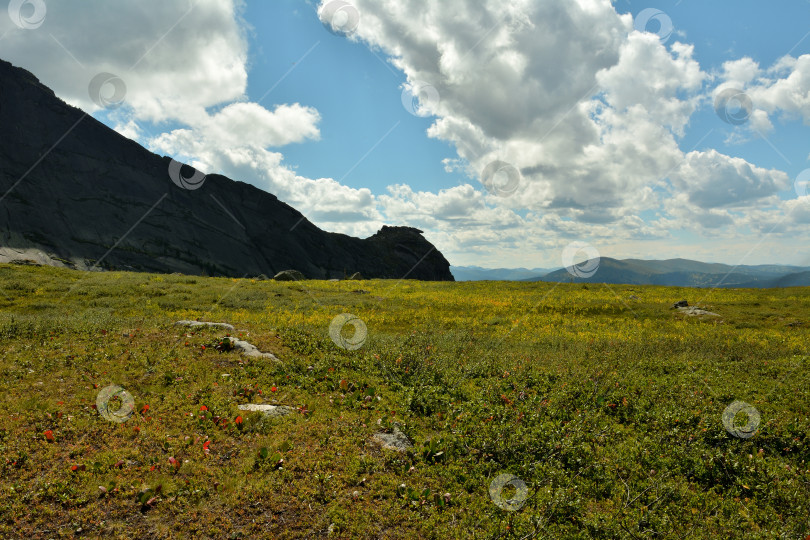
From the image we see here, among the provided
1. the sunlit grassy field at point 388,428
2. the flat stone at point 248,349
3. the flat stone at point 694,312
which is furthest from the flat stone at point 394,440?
the flat stone at point 694,312

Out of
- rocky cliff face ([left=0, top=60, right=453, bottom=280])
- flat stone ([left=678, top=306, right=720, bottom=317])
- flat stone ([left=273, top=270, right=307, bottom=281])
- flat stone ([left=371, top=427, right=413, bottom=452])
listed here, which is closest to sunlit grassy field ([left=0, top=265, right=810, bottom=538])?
flat stone ([left=371, top=427, right=413, bottom=452])

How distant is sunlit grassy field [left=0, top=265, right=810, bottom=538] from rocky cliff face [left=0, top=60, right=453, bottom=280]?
11549 centimetres

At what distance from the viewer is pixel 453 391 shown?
48.9 feet

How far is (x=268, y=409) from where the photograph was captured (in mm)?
12219

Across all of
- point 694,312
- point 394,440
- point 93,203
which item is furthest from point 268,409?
point 93,203

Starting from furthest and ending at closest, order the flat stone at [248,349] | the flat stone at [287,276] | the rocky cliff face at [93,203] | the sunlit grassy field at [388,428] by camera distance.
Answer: the rocky cliff face at [93,203]
the flat stone at [287,276]
the flat stone at [248,349]
the sunlit grassy field at [388,428]

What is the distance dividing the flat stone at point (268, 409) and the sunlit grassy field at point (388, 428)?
1.07 ft

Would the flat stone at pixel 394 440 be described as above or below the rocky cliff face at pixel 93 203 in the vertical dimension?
below

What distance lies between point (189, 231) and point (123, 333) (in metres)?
164

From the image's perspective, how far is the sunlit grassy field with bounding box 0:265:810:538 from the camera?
8.33 metres

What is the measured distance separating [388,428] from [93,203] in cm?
17018

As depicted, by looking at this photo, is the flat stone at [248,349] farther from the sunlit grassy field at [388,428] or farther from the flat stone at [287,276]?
the flat stone at [287,276]

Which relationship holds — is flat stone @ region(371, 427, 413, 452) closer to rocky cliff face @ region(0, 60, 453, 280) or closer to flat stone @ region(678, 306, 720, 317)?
flat stone @ region(678, 306, 720, 317)

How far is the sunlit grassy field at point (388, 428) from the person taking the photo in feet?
27.3
